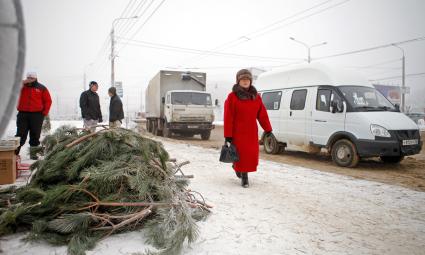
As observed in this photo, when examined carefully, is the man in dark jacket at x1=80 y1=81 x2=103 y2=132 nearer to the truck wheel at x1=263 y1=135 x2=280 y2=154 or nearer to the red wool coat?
the truck wheel at x1=263 y1=135 x2=280 y2=154

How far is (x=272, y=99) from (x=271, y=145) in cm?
151

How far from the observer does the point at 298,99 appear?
342 inches

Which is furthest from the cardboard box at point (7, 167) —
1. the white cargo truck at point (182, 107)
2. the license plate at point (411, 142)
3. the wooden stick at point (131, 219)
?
the white cargo truck at point (182, 107)

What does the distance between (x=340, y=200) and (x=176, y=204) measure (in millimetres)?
2637

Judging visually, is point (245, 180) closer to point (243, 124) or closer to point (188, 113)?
point (243, 124)

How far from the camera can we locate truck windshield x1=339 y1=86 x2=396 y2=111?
729 centimetres

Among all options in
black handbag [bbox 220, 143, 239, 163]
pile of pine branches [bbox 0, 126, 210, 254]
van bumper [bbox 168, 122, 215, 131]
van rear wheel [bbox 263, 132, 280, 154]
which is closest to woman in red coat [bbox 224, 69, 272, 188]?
black handbag [bbox 220, 143, 239, 163]

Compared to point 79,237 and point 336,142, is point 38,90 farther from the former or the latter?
point 336,142

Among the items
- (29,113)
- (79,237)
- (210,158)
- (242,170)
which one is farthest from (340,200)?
(29,113)

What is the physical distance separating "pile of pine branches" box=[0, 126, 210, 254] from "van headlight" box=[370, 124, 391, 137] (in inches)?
202

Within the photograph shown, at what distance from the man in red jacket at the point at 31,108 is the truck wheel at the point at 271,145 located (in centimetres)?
643

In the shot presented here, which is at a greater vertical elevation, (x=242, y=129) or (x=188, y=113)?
(x=188, y=113)

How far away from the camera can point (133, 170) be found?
9.63ft

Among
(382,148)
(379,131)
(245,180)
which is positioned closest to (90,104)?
(245,180)
